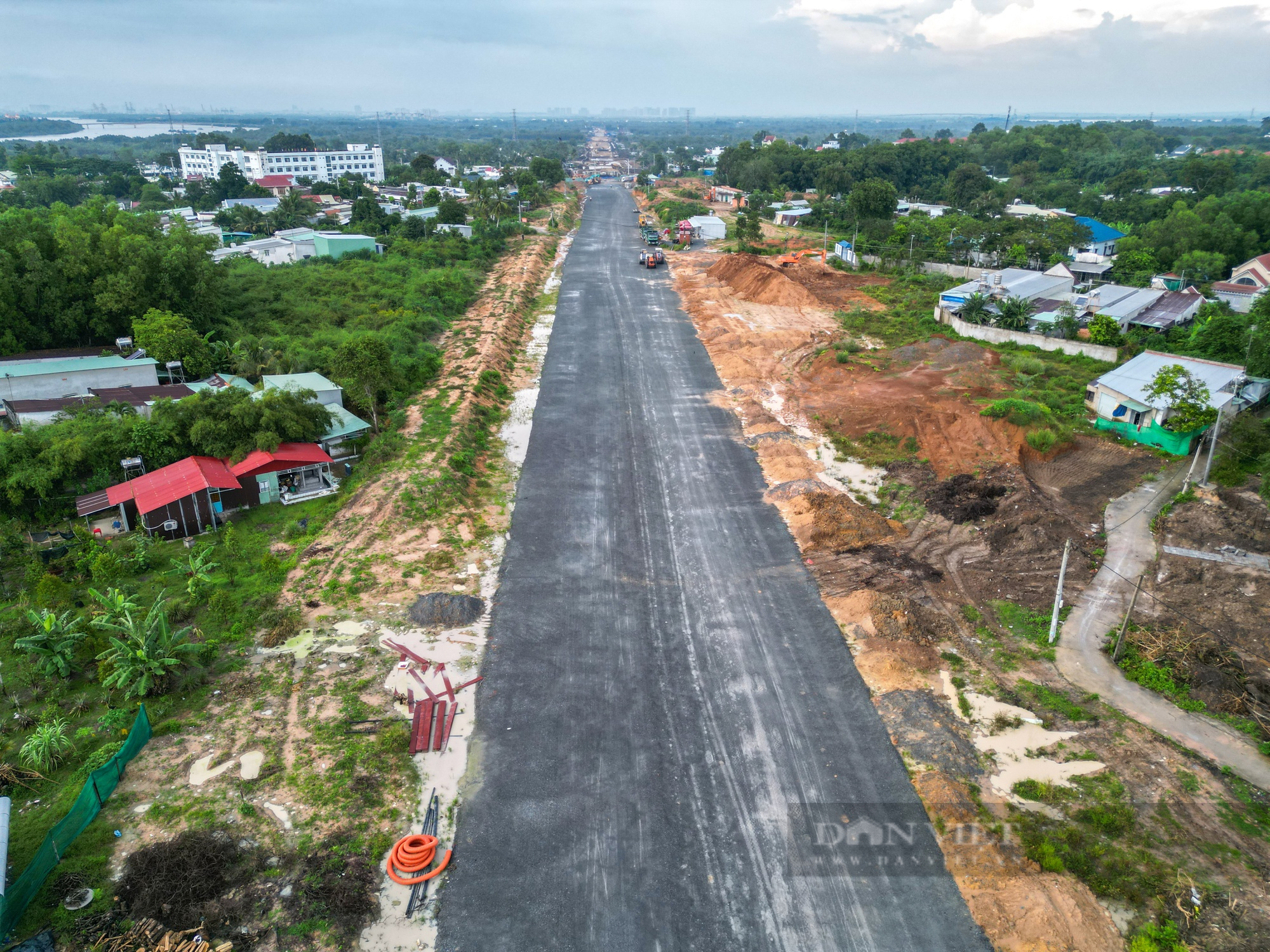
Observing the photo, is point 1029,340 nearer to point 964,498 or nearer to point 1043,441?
point 1043,441

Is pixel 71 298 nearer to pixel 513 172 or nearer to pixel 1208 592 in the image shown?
pixel 1208 592

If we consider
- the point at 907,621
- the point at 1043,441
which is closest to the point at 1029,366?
the point at 1043,441

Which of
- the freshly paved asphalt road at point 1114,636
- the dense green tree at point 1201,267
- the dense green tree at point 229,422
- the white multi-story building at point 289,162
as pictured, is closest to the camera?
the freshly paved asphalt road at point 1114,636

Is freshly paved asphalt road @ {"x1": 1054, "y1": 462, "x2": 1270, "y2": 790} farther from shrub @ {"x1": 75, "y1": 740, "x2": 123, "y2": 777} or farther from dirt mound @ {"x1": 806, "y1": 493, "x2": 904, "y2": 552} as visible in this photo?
shrub @ {"x1": 75, "y1": 740, "x2": 123, "y2": 777}

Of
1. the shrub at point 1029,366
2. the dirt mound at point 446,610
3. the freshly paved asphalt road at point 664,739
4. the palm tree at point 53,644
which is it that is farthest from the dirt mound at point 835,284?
the palm tree at point 53,644

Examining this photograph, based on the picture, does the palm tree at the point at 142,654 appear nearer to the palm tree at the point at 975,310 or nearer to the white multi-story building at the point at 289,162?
the palm tree at the point at 975,310

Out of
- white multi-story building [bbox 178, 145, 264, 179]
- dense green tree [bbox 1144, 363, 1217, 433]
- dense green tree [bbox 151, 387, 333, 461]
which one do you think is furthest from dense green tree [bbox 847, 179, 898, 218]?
white multi-story building [bbox 178, 145, 264, 179]
